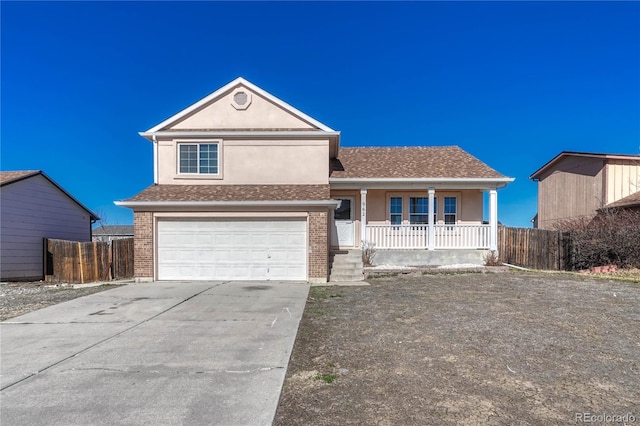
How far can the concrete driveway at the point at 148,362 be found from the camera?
3.84 meters

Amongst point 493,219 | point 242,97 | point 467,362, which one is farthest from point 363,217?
point 467,362

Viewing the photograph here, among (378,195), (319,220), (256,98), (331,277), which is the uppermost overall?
(256,98)

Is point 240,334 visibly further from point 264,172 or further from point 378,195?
point 378,195

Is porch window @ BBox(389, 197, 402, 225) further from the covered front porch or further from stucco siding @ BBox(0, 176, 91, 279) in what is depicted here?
stucco siding @ BBox(0, 176, 91, 279)

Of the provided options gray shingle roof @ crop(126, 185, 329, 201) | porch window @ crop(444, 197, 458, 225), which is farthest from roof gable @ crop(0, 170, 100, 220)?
porch window @ crop(444, 197, 458, 225)

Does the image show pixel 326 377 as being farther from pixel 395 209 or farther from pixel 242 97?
pixel 395 209

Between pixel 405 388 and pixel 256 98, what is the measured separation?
41.9ft

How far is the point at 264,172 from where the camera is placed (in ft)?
48.1

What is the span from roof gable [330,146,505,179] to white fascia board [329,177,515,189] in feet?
0.60

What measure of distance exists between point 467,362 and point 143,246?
37.2 feet

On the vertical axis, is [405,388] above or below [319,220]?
below

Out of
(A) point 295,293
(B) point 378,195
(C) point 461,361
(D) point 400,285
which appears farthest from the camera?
(B) point 378,195

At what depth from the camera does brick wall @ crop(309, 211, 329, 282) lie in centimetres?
1278

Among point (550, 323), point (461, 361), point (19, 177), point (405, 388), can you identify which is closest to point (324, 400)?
point (405, 388)
